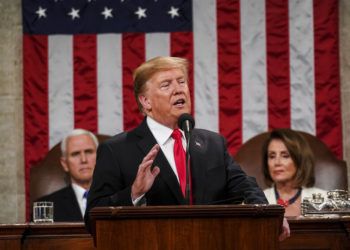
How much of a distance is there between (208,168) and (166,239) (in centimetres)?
90

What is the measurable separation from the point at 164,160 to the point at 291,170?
2504mm

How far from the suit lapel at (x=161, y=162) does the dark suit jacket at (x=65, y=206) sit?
2408 mm

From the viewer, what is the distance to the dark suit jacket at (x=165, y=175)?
4.22 meters

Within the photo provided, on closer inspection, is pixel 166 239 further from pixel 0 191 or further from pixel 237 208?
pixel 0 191

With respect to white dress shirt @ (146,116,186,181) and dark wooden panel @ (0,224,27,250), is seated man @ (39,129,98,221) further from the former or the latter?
white dress shirt @ (146,116,186,181)

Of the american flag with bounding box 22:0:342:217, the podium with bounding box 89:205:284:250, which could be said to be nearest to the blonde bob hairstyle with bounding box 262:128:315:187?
the american flag with bounding box 22:0:342:217

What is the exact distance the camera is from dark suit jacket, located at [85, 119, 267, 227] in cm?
422

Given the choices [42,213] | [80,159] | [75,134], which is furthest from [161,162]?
[75,134]

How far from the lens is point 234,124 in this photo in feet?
24.9

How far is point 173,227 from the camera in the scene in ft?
11.5

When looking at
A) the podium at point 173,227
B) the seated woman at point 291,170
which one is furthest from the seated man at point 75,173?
the podium at point 173,227

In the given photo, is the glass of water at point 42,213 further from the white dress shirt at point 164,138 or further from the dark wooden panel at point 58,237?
the white dress shirt at point 164,138

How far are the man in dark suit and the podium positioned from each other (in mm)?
481

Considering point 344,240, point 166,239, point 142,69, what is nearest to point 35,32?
point 142,69
